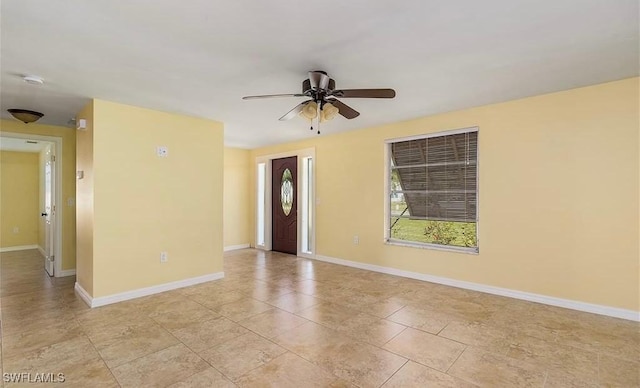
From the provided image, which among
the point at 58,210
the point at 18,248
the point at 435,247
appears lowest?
the point at 18,248

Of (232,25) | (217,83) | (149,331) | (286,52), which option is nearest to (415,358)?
(149,331)

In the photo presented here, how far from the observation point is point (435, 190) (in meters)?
4.20

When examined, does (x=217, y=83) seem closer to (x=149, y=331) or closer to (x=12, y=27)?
(x=12, y=27)

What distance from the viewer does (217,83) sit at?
9.48ft

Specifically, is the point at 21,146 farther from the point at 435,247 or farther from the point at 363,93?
the point at 435,247

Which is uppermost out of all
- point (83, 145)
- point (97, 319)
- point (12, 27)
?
point (12, 27)

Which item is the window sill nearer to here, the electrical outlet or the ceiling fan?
the ceiling fan

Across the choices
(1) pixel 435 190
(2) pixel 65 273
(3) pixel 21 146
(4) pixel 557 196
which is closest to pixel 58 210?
(2) pixel 65 273

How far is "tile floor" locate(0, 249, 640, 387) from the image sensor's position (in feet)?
6.61

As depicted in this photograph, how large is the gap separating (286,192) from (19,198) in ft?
19.8

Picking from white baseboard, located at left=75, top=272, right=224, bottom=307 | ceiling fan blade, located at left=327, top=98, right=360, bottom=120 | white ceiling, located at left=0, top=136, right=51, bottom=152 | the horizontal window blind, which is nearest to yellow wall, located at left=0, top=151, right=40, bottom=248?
white ceiling, located at left=0, top=136, right=51, bottom=152

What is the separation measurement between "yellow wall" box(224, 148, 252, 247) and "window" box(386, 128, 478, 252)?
3.57 m

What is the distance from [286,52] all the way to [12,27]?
5.72 ft

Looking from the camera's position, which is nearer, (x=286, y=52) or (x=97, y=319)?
(x=286, y=52)
